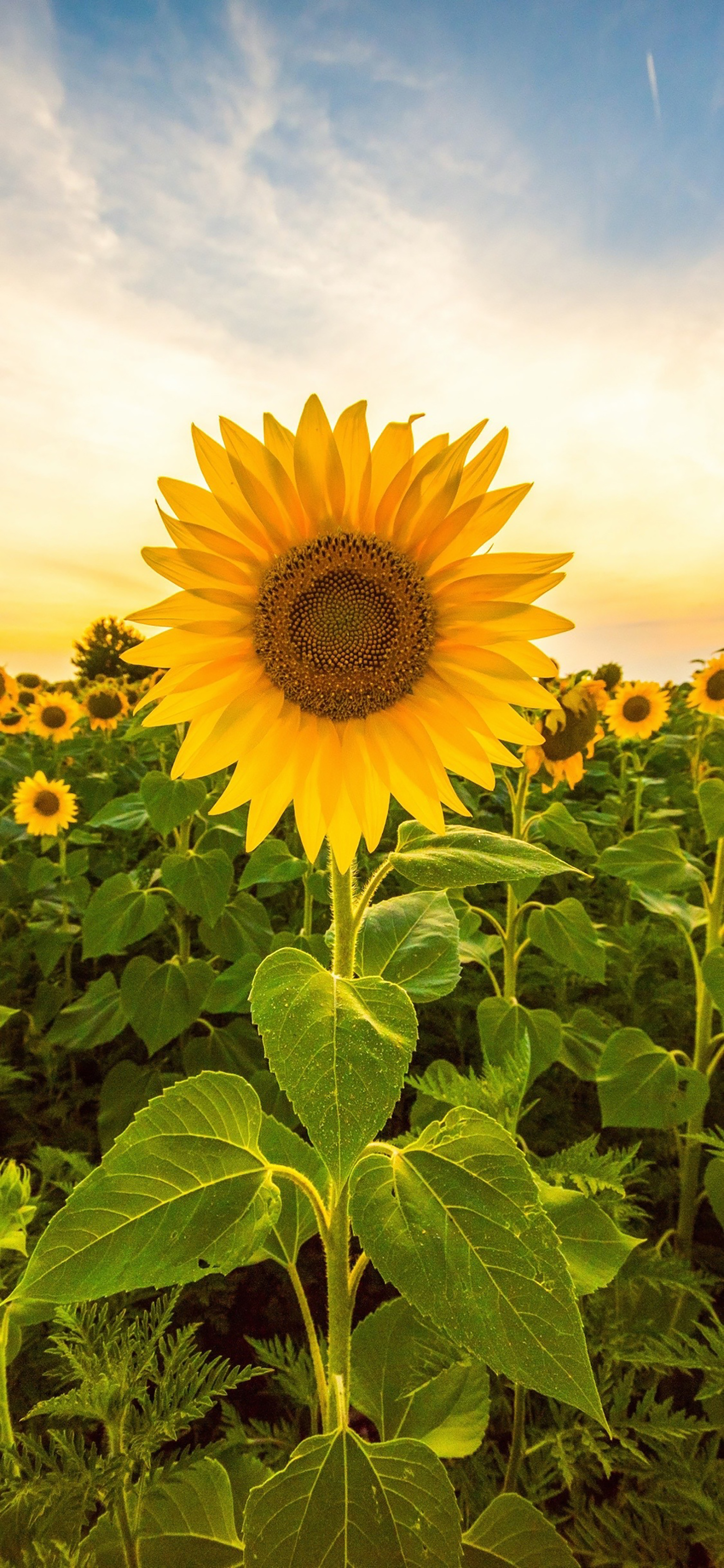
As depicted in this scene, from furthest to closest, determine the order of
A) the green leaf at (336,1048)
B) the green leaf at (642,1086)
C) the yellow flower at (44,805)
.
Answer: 1. the yellow flower at (44,805)
2. the green leaf at (642,1086)
3. the green leaf at (336,1048)

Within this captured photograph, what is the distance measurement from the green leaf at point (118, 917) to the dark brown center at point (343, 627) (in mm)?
1749

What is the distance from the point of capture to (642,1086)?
225cm

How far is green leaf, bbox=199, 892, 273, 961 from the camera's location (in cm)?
285

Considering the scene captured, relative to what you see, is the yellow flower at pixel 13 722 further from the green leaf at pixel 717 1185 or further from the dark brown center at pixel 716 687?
the green leaf at pixel 717 1185

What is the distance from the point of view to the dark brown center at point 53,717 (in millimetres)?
6164

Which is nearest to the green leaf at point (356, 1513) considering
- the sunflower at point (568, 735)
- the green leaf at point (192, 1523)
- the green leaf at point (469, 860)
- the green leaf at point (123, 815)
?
the green leaf at point (192, 1523)

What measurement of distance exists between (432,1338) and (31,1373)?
3.63ft

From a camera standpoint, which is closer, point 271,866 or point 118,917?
point 271,866

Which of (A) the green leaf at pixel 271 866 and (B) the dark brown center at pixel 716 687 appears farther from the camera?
(B) the dark brown center at pixel 716 687

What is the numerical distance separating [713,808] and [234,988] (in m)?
1.57

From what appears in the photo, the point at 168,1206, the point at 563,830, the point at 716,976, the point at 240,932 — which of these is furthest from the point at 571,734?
the point at 168,1206

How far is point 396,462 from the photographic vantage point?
111 cm

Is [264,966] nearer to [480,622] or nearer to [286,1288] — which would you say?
[480,622]

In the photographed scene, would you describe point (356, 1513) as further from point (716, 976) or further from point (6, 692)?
point (6, 692)
